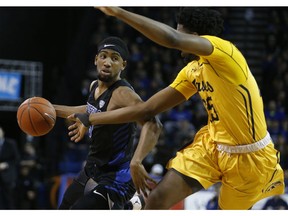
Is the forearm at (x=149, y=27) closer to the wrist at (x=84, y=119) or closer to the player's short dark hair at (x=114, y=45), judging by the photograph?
the wrist at (x=84, y=119)

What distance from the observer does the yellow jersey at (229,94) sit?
5.17 meters

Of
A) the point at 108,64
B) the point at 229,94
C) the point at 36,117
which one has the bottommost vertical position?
the point at 36,117

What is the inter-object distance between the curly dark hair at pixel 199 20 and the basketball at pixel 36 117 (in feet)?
5.14

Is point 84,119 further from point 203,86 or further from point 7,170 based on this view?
point 7,170

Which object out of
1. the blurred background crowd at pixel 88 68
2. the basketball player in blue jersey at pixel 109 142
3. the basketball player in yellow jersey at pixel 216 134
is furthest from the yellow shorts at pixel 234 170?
the blurred background crowd at pixel 88 68

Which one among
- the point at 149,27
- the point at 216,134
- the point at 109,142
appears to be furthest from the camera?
the point at 109,142

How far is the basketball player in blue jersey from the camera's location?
19.8 ft

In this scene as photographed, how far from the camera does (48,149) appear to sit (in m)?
15.2

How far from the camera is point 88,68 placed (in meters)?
16.8

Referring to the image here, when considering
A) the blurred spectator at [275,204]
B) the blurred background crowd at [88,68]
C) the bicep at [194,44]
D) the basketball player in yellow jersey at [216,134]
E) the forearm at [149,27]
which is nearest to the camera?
the forearm at [149,27]

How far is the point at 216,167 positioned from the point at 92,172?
134cm

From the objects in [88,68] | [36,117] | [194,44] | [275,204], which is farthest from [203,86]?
[88,68]

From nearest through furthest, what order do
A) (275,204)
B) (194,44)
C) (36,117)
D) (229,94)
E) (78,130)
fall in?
(194,44), (229,94), (78,130), (36,117), (275,204)

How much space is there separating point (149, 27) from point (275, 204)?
7.26m
